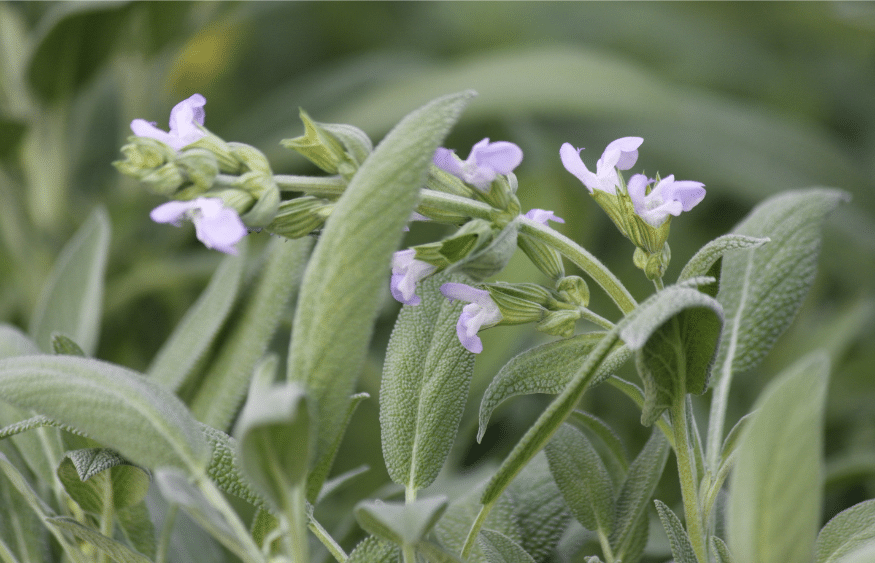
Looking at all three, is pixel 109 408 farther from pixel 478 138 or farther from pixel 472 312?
pixel 478 138

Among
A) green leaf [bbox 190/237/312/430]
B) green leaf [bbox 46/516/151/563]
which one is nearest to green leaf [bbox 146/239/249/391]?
green leaf [bbox 190/237/312/430]

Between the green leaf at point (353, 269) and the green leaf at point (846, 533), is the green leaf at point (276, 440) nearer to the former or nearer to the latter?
the green leaf at point (353, 269)

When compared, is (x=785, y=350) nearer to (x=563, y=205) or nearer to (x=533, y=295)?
(x=563, y=205)

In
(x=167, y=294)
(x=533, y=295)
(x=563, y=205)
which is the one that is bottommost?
(x=167, y=294)

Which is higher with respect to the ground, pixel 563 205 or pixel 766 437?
pixel 766 437

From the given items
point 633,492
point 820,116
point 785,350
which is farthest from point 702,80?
point 633,492

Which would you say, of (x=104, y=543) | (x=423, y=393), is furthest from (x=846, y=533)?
(x=104, y=543)

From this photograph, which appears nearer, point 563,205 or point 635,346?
point 635,346

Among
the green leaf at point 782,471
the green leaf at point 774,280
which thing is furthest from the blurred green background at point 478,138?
the green leaf at point 782,471
